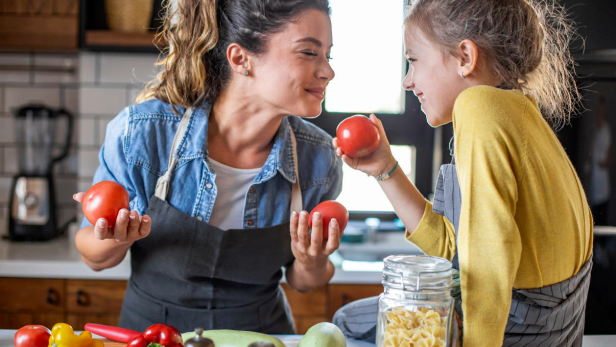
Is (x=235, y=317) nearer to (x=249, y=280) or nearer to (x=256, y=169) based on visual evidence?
(x=249, y=280)

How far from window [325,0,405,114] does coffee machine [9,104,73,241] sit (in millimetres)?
1259

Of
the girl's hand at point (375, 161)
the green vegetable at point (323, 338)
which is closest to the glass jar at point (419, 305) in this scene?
the green vegetable at point (323, 338)

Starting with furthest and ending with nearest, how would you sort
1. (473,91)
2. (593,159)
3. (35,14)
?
1. (35,14)
2. (593,159)
3. (473,91)

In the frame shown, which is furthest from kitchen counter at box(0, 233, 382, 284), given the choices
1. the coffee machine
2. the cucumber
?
the cucumber

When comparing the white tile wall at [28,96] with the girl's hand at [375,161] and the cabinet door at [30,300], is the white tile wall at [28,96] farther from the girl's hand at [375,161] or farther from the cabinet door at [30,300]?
the girl's hand at [375,161]

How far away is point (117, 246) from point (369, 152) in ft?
1.99

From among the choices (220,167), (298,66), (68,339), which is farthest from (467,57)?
Answer: (68,339)

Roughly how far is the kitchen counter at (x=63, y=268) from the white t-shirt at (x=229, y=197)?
2.58 ft

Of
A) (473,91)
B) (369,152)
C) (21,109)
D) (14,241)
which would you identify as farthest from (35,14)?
(473,91)

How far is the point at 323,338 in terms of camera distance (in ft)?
2.81

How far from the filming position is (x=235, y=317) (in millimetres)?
1281

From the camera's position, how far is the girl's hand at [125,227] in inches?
38.5

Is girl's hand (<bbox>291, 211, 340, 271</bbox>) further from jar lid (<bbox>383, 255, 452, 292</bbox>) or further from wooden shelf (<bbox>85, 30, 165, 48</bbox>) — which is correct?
wooden shelf (<bbox>85, 30, 165, 48</bbox>)

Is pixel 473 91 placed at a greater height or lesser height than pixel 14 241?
greater
